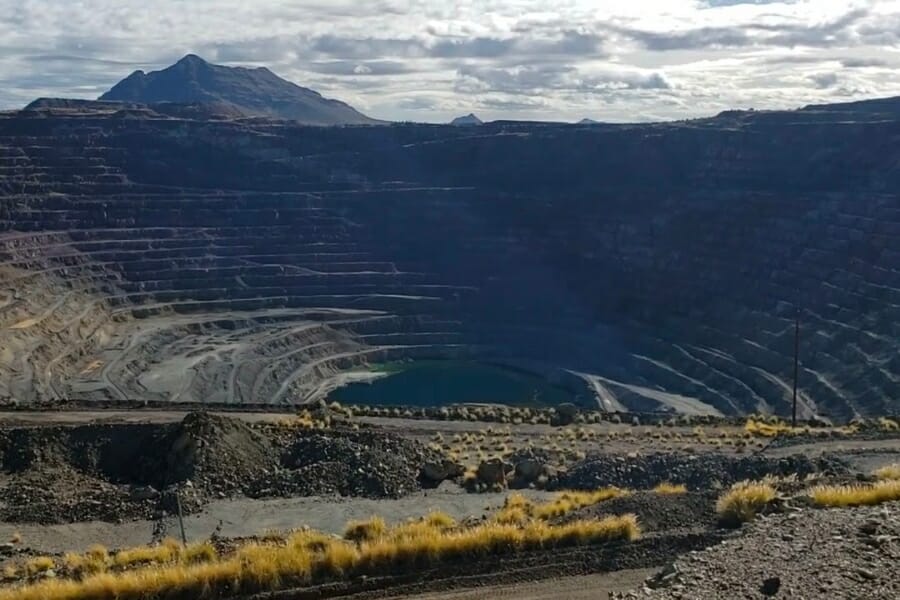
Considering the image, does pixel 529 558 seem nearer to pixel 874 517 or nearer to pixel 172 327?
pixel 874 517

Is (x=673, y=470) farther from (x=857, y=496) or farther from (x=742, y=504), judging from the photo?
(x=857, y=496)

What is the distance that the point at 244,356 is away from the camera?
73.4 m

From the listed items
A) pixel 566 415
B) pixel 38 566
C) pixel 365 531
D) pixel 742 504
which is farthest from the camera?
pixel 566 415

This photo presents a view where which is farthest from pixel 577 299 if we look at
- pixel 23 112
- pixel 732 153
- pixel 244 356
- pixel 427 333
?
pixel 23 112

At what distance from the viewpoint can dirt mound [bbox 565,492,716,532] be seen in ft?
51.3

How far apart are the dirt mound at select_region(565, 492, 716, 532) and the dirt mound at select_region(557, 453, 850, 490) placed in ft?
28.9

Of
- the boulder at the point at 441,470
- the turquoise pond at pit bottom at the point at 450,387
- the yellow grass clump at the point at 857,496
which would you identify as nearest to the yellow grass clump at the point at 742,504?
the yellow grass clump at the point at 857,496

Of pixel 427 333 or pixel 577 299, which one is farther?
pixel 577 299

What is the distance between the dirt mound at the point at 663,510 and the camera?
15633mm

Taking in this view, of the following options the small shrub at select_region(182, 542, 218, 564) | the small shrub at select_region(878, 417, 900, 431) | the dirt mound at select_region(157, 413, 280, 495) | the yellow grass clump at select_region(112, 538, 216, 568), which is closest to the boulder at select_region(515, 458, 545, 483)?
the dirt mound at select_region(157, 413, 280, 495)

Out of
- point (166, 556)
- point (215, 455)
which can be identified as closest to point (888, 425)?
point (215, 455)

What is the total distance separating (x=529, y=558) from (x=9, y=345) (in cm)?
6142

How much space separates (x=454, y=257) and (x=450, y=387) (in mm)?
25843

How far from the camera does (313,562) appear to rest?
14.0m
